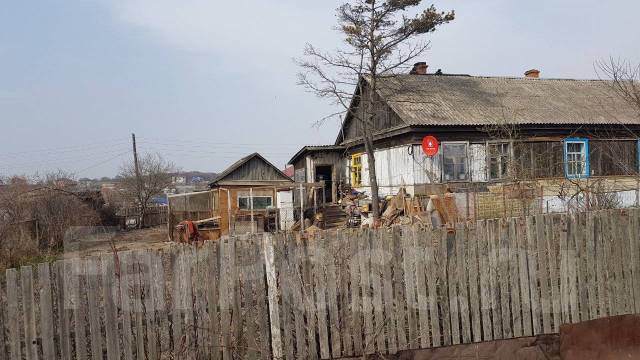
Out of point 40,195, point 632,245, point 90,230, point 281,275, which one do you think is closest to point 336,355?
point 281,275

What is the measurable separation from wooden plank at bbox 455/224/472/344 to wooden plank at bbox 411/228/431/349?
377 mm

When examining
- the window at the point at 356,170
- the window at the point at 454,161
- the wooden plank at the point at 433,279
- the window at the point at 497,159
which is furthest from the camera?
the window at the point at 356,170

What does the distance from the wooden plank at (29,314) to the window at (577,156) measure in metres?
20.8

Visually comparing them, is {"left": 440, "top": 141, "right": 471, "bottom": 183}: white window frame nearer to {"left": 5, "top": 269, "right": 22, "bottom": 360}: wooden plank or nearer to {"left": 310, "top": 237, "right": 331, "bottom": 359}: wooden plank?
{"left": 310, "top": 237, "right": 331, "bottom": 359}: wooden plank

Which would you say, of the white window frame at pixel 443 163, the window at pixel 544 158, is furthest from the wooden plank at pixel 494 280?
the window at pixel 544 158

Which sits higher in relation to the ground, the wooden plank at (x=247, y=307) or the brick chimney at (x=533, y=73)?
the brick chimney at (x=533, y=73)

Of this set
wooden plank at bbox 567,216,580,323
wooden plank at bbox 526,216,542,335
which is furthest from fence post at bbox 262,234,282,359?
wooden plank at bbox 567,216,580,323

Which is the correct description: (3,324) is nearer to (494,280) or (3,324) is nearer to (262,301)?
(262,301)

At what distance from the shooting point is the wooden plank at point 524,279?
4.87m

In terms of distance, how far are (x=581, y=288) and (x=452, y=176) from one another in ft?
46.9

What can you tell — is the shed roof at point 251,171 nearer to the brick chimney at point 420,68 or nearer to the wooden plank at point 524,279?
the brick chimney at point 420,68

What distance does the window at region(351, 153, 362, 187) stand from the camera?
2373cm

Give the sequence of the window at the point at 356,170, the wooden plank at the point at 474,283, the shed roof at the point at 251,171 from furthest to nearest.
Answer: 1. the shed roof at the point at 251,171
2. the window at the point at 356,170
3. the wooden plank at the point at 474,283

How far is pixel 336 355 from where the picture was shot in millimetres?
4398
